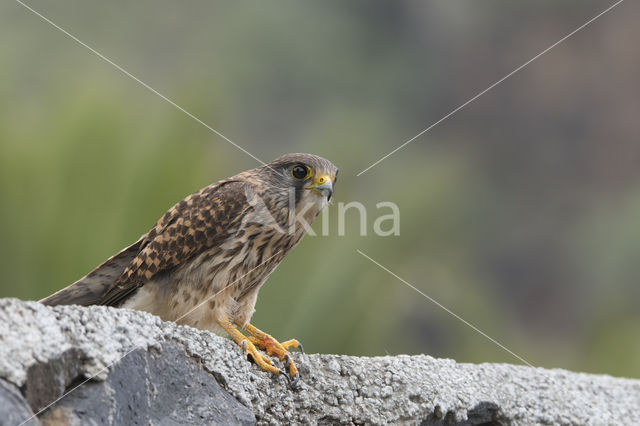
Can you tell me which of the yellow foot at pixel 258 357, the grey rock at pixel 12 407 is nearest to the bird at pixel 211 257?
the yellow foot at pixel 258 357

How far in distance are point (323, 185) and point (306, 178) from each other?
98mm

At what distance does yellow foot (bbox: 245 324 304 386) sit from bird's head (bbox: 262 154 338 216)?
563 mm

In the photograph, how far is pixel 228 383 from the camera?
5.83ft

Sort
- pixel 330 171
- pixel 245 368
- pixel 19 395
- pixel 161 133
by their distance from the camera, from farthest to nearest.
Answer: pixel 161 133 < pixel 330 171 < pixel 245 368 < pixel 19 395

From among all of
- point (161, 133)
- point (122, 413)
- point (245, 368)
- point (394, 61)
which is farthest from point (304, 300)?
point (394, 61)

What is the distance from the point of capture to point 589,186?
11.4 m

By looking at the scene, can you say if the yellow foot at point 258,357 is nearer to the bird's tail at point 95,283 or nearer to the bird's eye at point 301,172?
the bird's tail at point 95,283

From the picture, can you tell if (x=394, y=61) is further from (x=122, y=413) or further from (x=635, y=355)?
(x=122, y=413)

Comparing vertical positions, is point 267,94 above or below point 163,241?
above

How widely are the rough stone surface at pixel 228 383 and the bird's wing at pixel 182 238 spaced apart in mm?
690

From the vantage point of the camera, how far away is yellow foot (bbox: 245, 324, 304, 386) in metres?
1.99

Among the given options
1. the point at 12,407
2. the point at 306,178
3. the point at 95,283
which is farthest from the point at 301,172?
the point at 12,407

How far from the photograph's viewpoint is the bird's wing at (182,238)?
257cm

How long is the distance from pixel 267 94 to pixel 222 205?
8814 mm
